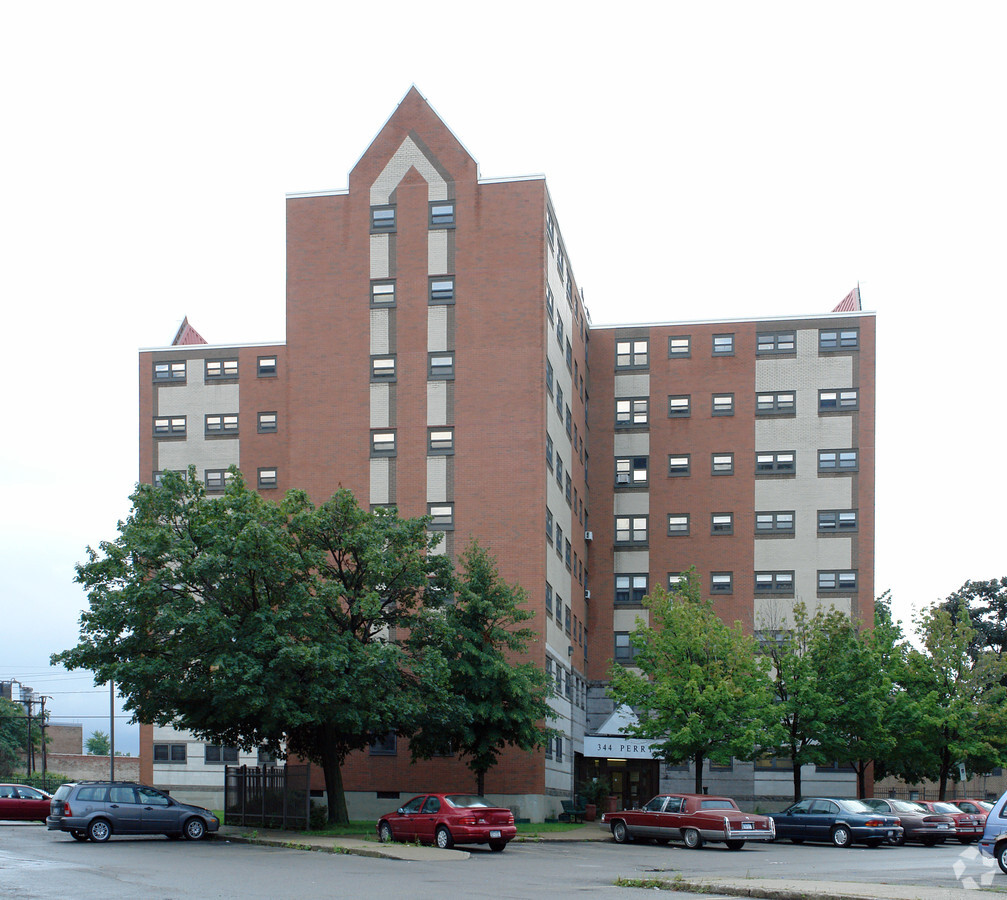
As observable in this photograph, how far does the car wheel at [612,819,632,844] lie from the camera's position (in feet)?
127

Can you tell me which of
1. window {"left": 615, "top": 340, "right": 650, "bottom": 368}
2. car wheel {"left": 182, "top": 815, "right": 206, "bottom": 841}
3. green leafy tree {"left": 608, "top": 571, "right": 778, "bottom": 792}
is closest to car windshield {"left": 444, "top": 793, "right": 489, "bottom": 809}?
car wheel {"left": 182, "top": 815, "right": 206, "bottom": 841}

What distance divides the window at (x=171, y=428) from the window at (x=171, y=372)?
208 cm

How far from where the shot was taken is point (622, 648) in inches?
2544

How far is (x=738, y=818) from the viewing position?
117 ft

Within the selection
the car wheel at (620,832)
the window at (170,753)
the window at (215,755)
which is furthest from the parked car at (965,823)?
the window at (170,753)

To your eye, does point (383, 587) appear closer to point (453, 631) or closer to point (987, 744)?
point (453, 631)

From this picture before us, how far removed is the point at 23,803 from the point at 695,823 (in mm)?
26862

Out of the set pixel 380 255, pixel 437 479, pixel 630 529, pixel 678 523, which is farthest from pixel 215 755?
pixel 678 523

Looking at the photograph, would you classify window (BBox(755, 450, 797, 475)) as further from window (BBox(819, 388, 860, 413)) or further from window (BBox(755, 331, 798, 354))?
window (BBox(755, 331, 798, 354))

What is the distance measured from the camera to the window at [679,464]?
6525cm

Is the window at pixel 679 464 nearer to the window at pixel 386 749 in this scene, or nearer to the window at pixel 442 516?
the window at pixel 442 516

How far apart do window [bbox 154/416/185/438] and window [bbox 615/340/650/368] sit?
79.5 feet

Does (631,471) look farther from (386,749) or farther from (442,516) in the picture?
(386,749)

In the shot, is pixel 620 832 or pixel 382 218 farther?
pixel 382 218
